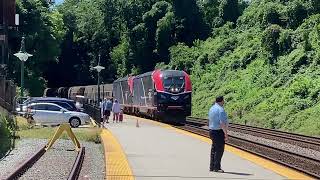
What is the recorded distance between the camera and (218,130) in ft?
46.4

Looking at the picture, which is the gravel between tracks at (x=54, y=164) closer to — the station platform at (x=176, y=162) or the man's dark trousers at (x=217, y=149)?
the station platform at (x=176, y=162)

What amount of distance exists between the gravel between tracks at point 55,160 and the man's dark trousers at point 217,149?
8.18ft

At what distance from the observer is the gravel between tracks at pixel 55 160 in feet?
47.4

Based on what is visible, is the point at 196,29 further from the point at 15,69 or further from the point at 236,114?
the point at 236,114

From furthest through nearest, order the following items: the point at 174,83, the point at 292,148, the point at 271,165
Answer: the point at 174,83, the point at 292,148, the point at 271,165

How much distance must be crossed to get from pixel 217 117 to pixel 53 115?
61.9 feet

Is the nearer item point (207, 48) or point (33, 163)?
point (33, 163)

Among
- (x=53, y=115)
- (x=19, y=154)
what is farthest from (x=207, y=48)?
(x=19, y=154)

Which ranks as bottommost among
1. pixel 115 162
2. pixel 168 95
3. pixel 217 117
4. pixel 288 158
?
pixel 288 158

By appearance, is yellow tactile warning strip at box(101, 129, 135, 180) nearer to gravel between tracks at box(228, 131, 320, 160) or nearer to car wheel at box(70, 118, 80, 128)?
gravel between tracks at box(228, 131, 320, 160)

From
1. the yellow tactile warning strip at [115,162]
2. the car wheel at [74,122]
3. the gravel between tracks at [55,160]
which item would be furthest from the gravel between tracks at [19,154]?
the car wheel at [74,122]

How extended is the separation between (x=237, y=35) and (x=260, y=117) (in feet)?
81.6

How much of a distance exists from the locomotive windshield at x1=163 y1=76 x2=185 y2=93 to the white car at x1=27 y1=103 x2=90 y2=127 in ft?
22.4

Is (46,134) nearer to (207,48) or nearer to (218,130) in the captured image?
(218,130)
